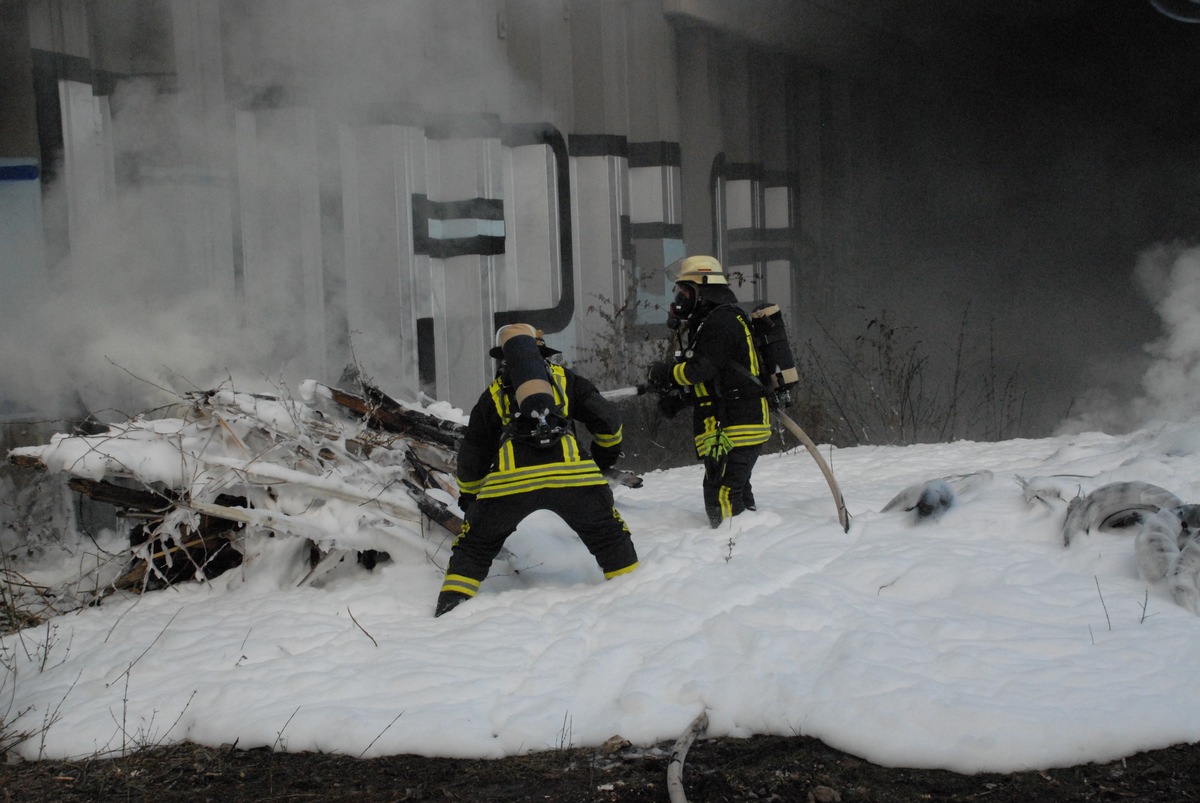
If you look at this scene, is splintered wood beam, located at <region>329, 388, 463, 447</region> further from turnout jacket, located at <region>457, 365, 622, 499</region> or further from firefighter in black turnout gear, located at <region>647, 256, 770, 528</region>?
firefighter in black turnout gear, located at <region>647, 256, 770, 528</region>

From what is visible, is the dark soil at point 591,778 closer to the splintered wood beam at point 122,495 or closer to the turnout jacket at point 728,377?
the splintered wood beam at point 122,495

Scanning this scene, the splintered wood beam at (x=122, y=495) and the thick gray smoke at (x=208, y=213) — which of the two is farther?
the thick gray smoke at (x=208, y=213)

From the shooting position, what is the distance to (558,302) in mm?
8906

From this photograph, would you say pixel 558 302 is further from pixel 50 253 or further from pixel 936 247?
pixel 936 247

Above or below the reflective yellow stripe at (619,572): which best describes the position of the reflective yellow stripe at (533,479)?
above

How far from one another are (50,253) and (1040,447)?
21.4 ft

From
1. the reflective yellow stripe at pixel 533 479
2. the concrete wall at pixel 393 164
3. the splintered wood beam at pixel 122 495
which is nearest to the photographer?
the reflective yellow stripe at pixel 533 479

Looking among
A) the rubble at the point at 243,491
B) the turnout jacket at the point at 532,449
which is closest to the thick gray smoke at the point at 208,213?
the rubble at the point at 243,491

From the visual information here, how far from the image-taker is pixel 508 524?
436 centimetres

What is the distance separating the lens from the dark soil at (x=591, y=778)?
9.18 ft

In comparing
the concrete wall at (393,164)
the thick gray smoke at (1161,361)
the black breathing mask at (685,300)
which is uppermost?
the concrete wall at (393,164)

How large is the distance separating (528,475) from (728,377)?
56.6 inches

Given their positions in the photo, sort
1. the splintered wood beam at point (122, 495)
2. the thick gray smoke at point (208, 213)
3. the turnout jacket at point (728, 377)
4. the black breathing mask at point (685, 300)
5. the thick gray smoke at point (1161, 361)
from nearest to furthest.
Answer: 1. the splintered wood beam at point (122, 495)
2. the turnout jacket at point (728, 377)
3. the black breathing mask at point (685, 300)
4. the thick gray smoke at point (208, 213)
5. the thick gray smoke at point (1161, 361)

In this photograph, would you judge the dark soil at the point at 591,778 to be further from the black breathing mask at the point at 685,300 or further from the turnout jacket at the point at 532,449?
the black breathing mask at the point at 685,300
